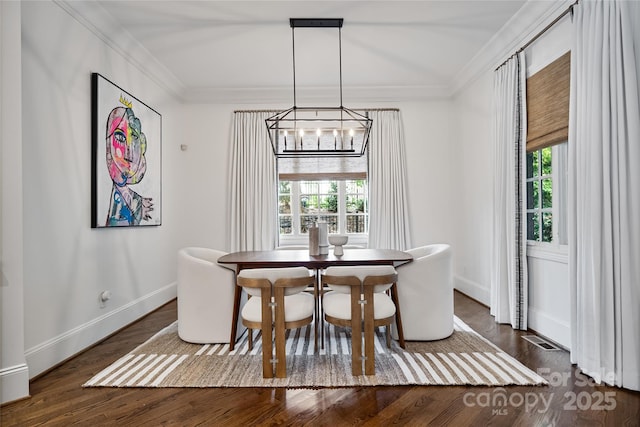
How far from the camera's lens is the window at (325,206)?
477 centimetres

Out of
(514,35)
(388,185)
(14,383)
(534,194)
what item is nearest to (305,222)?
(388,185)

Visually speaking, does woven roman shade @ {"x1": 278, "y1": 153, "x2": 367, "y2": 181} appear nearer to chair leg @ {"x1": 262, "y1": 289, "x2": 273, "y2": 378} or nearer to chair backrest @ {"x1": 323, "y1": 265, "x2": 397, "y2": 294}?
→ chair backrest @ {"x1": 323, "y1": 265, "x2": 397, "y2": 294}

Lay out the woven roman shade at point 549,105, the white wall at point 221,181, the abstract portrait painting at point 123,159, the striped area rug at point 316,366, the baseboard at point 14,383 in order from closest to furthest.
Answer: the baseboard at point 14,383
the striped area rug at point 316,366
the woven roman shade at point 549,105
the abstract portrait painting at point 123,159
the white wall at point 221,181

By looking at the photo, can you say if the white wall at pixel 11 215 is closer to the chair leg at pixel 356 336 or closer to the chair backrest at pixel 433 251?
the chair leg at pixel 356 336

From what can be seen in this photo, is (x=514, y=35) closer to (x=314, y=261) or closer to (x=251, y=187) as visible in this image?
(x=314, y=261)

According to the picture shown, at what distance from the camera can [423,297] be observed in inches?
105

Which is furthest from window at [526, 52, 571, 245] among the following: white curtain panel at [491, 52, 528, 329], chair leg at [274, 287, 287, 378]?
chair leg at [274, 287, 287, 378]

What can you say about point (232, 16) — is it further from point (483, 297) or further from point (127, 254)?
point (483, 297)

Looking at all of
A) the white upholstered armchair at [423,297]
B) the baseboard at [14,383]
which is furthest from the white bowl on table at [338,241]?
the baseboard at [14,383]

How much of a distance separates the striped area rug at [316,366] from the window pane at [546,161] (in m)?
1.60

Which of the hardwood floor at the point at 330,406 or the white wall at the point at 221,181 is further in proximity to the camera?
the white wall at the point at 221,181

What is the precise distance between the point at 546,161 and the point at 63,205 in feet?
13.3

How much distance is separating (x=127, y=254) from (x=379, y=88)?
148 inches

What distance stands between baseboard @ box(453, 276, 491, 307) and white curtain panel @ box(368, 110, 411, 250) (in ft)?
2.83
